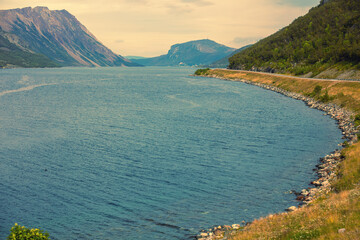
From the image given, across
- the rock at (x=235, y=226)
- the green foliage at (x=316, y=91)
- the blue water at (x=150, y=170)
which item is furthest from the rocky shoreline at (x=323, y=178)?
the green foliage at (x=316, y=91)

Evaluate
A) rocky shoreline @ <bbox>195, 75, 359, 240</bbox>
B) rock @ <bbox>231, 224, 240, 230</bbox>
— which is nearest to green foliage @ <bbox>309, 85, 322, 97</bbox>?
rocky shoreline @ <bbox>195, 75, 359, 240</bbox>

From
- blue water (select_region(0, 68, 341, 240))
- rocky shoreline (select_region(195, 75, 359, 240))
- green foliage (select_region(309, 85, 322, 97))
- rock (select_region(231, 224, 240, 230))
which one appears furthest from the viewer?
green foliage (select_region(309, 85, 322, 97))

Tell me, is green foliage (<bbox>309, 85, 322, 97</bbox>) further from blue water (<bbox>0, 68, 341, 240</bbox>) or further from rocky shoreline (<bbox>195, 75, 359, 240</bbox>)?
blue water (<bbox>0, 68, 341, 240</bbox>)

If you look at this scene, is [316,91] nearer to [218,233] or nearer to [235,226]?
[235,226]

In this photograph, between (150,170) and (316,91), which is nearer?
(150,170)

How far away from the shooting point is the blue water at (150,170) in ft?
89.2

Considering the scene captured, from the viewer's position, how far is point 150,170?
129 ft

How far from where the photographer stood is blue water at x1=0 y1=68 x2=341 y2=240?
27.2 meters

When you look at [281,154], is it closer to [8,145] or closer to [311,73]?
[8,145]

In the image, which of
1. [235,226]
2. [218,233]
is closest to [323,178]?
[235,226]

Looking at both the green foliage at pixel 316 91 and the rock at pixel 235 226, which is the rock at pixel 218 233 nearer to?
the rock at pixel 235 226

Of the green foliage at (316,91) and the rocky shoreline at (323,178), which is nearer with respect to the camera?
the rocky shoreline at (323,178)

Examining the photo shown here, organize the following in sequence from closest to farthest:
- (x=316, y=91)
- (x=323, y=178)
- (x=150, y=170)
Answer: (x=323, y=178), (x=150, y=170), (x=316, y=91)

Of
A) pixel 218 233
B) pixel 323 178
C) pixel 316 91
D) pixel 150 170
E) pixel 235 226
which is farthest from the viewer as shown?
pixel 316 91
